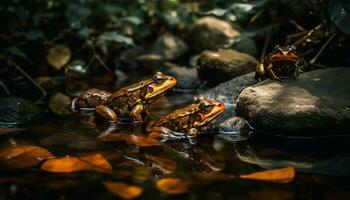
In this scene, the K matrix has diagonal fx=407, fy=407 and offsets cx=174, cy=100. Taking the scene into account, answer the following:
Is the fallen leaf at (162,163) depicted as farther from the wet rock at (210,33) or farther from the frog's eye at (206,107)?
the wet rock at (210,33)

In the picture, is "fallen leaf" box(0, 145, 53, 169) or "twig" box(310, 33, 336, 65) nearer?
"fallen leaf" box(0, 145, 53, 169)

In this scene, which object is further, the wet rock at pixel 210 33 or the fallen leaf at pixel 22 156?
the wet rock at pixel 210 33

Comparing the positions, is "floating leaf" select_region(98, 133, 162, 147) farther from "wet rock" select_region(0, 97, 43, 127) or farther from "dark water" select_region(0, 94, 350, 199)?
"wet rock" select_region(0, 97, 43, 127)

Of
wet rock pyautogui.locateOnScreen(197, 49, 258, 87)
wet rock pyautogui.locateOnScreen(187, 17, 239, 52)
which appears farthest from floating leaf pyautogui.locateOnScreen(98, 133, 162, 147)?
wet rock pyautogui.locateOnScreen(187, 17, 239, 52)

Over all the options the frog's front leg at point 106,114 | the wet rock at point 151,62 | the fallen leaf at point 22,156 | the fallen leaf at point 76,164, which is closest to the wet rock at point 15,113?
the frog's front leg at point 106,114

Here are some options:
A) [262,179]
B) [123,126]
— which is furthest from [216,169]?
[123,126]
